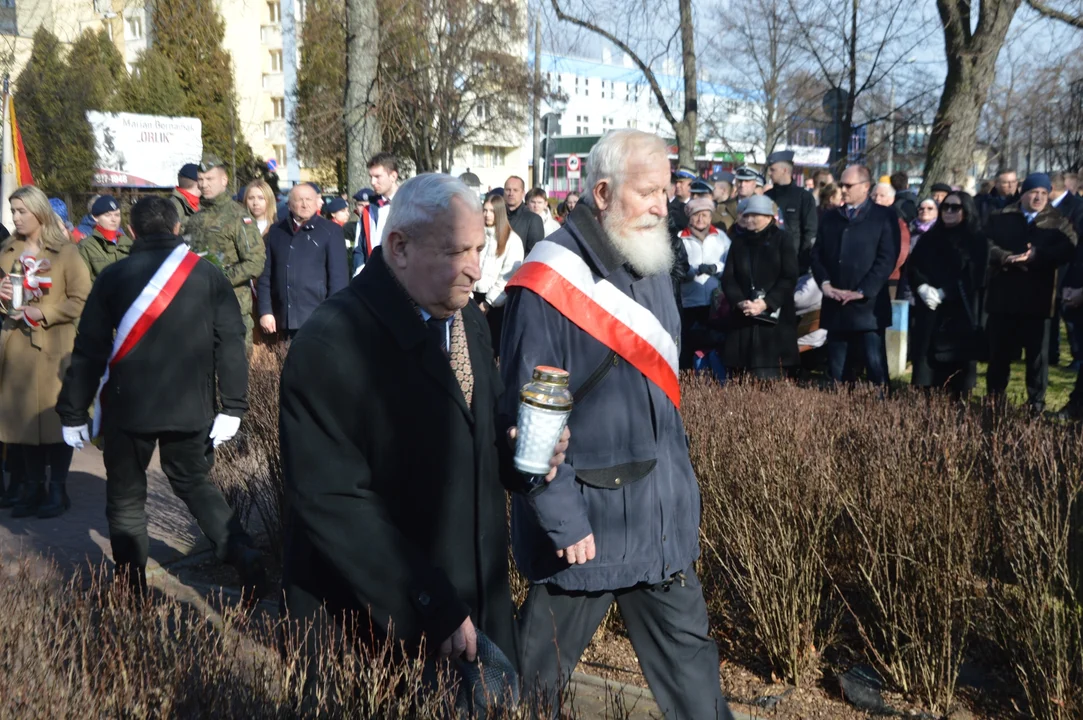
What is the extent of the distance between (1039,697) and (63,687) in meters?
3.03

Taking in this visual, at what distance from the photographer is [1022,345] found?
29.6ft

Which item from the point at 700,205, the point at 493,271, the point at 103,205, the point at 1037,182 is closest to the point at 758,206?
the point at 700,205

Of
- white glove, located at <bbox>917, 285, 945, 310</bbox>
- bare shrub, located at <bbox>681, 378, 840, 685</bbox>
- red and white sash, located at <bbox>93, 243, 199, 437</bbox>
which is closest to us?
bare shrub, located at <bbox>681, 378, 840, 685</bbox>

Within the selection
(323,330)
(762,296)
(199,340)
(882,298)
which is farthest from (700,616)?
(882,298)

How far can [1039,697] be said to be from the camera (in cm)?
363

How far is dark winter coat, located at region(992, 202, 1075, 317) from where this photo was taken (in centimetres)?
885

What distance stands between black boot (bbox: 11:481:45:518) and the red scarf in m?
3.32

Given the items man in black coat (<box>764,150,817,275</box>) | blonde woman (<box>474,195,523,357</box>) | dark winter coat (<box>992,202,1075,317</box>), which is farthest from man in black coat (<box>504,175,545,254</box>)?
dark winter coat (<box>992,202,1075,317</box>)

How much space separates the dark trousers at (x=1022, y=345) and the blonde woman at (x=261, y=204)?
6797 millimetres

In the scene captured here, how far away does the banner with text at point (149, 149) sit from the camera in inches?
1257

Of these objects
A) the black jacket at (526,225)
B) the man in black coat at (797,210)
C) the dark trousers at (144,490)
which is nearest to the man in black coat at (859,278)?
the man in black coat at (797,210)

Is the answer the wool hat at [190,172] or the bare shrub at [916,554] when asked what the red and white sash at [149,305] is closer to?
the bare shrub at [916,554]

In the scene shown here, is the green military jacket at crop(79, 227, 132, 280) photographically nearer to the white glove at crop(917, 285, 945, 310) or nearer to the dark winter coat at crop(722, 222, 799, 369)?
the dark winter coat at crop(722, 222, 799, 369)

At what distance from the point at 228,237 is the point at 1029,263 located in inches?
263
